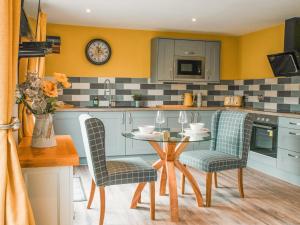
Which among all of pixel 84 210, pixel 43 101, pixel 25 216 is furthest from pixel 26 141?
pixel 84 210

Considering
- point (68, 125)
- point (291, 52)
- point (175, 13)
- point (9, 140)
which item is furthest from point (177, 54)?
point (9, 140)

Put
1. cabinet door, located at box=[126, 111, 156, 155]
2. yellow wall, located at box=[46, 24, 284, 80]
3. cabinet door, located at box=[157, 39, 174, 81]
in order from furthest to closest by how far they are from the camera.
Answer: cabinet door, located at box=[157, 39, 174, 81]
yellow wall, located at box=[46, 24, 284, 80]
cabinet door, located at box=[126, 111, 156, 155]

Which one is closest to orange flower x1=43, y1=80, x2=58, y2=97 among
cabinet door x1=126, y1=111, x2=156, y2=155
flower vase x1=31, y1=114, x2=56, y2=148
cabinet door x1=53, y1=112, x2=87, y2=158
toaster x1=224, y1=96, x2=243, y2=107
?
flower vase x1=31, y1=114, x2=56, y2=148

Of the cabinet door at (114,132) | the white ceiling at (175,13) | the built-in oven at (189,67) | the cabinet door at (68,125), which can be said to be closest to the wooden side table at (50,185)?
the white ceiling at (175,13)

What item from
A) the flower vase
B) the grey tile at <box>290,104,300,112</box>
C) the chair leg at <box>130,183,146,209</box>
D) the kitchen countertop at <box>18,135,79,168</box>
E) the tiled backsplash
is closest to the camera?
the kitchen countertop at <box>18,135,79,168</box>

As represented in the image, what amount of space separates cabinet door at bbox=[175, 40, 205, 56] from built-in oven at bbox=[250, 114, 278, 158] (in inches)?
66.4

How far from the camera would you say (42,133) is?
2162 mm

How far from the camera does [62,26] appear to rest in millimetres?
5633

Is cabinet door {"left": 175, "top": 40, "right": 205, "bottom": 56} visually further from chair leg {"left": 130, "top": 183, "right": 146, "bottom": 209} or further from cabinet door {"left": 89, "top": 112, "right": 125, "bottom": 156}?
chair leg {"left": 130, "top": 183, "right": 146, "bottom": 209}

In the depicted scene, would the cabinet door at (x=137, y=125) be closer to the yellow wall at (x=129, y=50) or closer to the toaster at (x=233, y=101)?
the yellow wall at (x=129, y=50)

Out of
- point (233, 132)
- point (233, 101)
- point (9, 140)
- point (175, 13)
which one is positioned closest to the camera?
point (9, 140)

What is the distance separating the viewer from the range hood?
15.9 feet

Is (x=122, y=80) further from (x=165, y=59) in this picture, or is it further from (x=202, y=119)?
(x=202, y=119)

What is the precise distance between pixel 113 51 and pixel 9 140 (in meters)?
4.63
